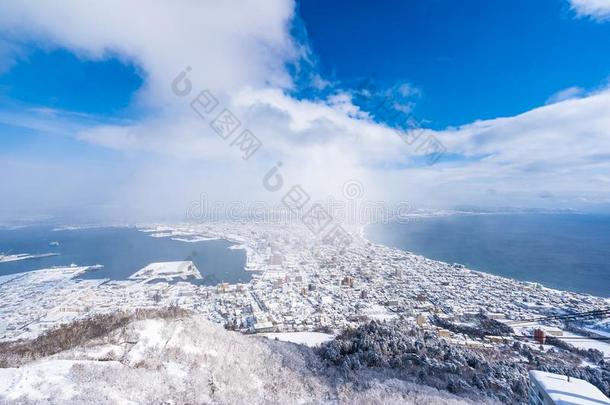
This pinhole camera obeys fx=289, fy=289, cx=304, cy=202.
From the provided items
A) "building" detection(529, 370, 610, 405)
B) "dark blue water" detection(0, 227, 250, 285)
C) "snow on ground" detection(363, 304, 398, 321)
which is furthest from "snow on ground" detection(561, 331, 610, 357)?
"dark blue water" detection(0, 227, 250, 285)

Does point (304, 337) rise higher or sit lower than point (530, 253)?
lower

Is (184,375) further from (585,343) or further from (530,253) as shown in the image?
(530,253)

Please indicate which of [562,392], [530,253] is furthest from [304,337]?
[530,253]

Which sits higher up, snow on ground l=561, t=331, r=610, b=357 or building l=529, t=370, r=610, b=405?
building l=529, t=370, r=610, b=405

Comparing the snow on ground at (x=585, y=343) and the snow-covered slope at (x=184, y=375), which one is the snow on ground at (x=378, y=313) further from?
the snow on ground at (x=585, y=343)

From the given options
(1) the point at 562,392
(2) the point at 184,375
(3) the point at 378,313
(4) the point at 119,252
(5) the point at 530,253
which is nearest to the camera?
(1) the point at 562,392

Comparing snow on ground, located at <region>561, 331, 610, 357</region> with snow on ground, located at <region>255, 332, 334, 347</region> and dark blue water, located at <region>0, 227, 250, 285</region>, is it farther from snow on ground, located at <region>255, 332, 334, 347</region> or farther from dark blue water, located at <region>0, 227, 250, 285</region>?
dark blue water, located at <region>0, 227, 250, 285</region>

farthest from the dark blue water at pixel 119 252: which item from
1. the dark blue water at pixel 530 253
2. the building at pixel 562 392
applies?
the dark blue water at pixel 530 253
